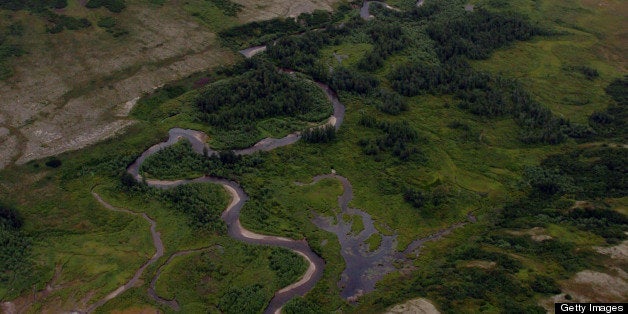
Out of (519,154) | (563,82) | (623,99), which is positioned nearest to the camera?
(519,154)

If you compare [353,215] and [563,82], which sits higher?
[563,82]

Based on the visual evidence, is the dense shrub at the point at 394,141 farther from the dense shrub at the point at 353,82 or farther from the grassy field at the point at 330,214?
the dense shrub at the point at 353,82

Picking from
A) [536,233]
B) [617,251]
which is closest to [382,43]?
[536,233]

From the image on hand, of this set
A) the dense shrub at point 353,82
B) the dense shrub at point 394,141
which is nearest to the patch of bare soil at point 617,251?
the dense shrub at point 394,141

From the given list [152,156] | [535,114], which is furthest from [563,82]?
[152,156]

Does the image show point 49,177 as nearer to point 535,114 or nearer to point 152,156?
point 152,156
